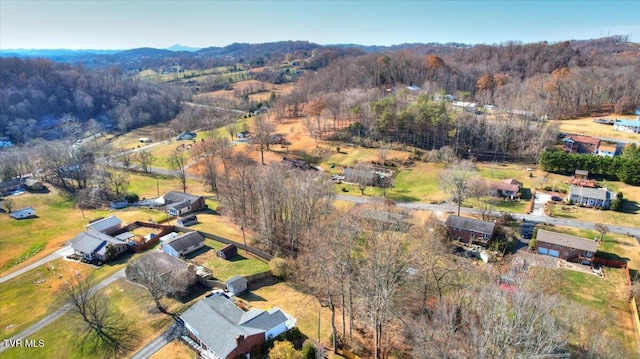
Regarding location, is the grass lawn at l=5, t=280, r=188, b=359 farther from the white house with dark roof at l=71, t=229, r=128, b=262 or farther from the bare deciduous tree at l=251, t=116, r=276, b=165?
the bare deciduous tree at l=251, t=116, r=276, b=165

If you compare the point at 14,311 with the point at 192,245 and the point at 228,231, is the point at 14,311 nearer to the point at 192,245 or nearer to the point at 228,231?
the point at 192,245

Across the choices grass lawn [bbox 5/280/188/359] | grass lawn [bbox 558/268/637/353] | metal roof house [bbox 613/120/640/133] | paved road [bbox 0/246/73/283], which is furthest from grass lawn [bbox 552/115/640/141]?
paved road [bbox 0/246/73/283]

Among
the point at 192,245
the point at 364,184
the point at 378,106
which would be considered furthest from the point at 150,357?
the point at 378,106

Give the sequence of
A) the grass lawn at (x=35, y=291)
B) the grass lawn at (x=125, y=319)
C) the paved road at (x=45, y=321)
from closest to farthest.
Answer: the grass lawn at (x=125, y=319) < the paved road at (x=45, y=321) < the grass lawn at (x=35, y=291)

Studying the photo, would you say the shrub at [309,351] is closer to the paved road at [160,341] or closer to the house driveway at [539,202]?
the paved road at [160,341]

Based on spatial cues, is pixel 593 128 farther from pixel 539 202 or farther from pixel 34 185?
pixel 34 185

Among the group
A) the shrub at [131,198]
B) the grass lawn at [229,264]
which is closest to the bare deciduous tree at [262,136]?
the shrub at [131,198]
